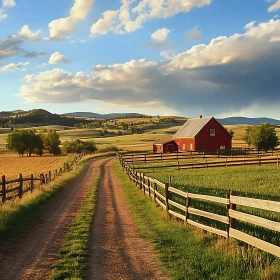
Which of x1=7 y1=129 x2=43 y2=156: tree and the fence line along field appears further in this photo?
x1=7 y1=129 x2=43 y2=156: tree

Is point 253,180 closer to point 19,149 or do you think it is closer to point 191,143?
point 191,143

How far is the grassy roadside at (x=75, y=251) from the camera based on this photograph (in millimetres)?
7969

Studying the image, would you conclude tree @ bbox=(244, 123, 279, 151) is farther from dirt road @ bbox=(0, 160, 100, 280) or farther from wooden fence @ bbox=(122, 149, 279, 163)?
dirt road @ bbox=(0, 160, 100, 280)

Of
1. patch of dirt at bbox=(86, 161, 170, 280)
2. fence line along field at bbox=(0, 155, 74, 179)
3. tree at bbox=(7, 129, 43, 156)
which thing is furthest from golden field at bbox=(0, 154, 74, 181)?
patch of dirt at bbox=(86, 161, 170, 280)

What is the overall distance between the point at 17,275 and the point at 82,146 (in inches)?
3516

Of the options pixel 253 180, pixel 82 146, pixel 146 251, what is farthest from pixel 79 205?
pixel 82 146

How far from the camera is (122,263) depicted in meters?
8.74

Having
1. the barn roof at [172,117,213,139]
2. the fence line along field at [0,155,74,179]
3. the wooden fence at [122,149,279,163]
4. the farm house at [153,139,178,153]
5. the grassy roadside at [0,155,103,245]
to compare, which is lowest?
the fence line along field at [0,155,74,179]

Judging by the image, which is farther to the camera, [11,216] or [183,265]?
[11,216]

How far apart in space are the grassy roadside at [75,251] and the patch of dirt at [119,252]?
0.20m

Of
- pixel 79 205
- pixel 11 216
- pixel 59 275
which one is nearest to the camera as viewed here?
pixel 59 275

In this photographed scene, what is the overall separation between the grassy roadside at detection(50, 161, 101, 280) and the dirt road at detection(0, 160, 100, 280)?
0.21 metres

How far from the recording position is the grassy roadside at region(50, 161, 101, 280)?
7.97 metres

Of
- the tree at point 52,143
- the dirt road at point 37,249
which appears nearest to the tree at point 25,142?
the tree at point 52,143
